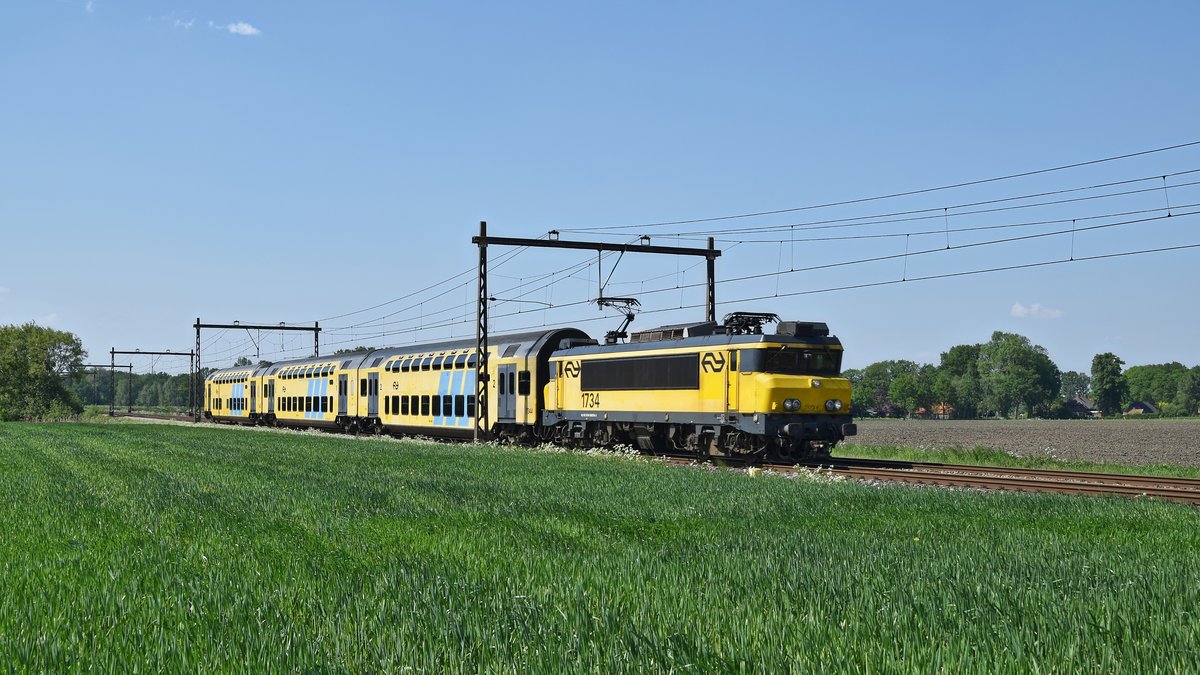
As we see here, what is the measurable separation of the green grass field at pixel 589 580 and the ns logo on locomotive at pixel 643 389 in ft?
33.0

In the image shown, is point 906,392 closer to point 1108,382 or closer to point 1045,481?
point 1108,382

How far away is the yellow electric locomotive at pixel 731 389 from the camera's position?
90.2 feet

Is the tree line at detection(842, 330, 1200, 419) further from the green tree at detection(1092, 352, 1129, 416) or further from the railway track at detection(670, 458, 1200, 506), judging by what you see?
the railway track at detection(670, 458, 1200, 506)

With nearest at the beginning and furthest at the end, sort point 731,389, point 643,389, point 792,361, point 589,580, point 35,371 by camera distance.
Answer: point 589,580, point 792,361, point 731,389, point 643,389, point 35,371

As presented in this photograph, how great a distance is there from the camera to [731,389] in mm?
28125

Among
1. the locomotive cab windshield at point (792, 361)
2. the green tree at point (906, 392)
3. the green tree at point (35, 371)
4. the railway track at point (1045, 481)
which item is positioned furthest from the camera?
the green tree at point (906, 392)

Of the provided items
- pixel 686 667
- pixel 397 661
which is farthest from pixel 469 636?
pixel 686 667

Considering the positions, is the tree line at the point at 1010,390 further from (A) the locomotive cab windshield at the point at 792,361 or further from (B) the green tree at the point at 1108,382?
(A) the locomotive cab windshield at the point at 792,361

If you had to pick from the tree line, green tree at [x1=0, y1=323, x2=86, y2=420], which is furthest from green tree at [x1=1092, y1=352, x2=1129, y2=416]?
green tree at [x1=0, y1=323, x2=86, y2=420]

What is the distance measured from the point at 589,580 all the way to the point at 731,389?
65.2 ft

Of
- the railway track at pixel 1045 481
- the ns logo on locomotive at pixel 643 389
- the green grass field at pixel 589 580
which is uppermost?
the ns logo on locomotive at pixel 643 389

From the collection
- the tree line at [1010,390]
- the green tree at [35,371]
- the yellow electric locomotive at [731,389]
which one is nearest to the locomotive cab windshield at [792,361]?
the yellow electric locomotive at [731,389]

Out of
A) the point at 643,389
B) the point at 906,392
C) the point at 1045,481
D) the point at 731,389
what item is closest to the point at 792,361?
the point at 731,389

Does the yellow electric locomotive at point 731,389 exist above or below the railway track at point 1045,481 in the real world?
above
